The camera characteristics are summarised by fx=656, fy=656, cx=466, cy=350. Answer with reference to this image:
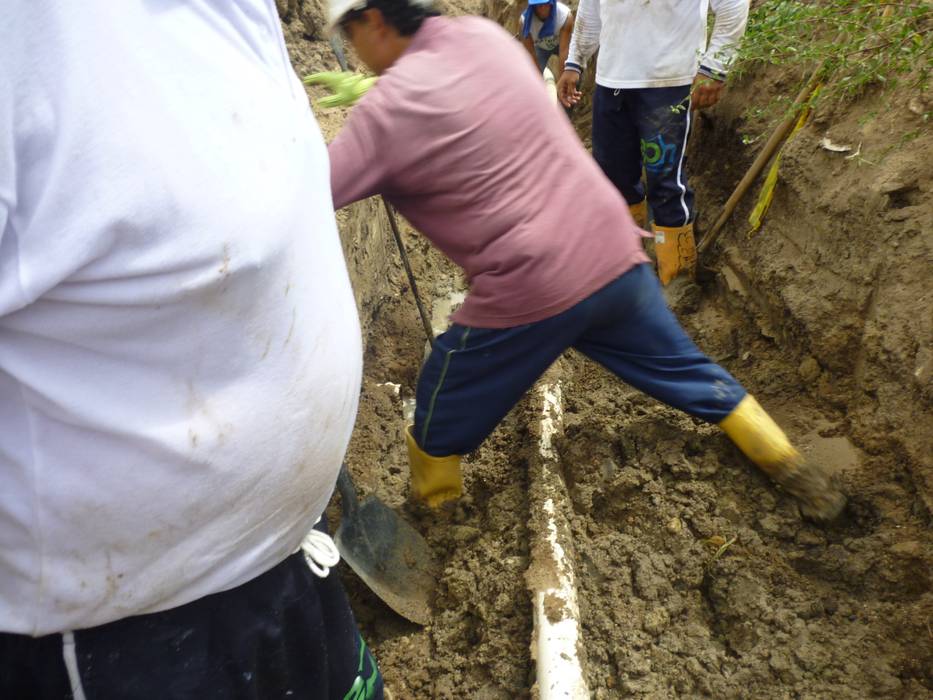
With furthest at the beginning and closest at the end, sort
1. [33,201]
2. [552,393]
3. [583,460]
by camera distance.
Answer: [552,393]
[583,460]
[33,201]

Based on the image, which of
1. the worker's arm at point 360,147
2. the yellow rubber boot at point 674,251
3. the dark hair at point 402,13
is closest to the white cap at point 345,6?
the dark hair at point 402,13

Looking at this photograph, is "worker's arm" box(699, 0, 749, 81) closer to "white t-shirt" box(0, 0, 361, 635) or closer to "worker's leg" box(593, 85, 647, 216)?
"worker's leg" box(593, 85, 647, 216)

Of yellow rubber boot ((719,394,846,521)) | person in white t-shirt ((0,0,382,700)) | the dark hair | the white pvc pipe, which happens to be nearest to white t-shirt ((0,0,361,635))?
person in white t-shirt ((0,0,382,700))

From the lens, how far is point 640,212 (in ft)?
14.7

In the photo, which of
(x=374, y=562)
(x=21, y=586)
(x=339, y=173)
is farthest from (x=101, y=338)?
(x=374, y=562)

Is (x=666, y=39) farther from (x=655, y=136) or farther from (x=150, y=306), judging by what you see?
(x=150, y=306)

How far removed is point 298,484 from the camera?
99 centimetres

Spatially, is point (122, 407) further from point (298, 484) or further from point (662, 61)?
point (662, 61)

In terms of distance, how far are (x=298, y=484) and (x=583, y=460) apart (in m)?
1.99

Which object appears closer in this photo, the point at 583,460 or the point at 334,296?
the point at 334,296

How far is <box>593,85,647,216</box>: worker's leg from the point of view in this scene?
3.92 m

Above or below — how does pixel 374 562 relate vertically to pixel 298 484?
below

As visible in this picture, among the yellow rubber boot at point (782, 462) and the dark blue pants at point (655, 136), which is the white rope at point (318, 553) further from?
the dark blue pants at point (655, 136)

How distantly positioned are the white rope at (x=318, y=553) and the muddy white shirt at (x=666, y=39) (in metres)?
3.26
